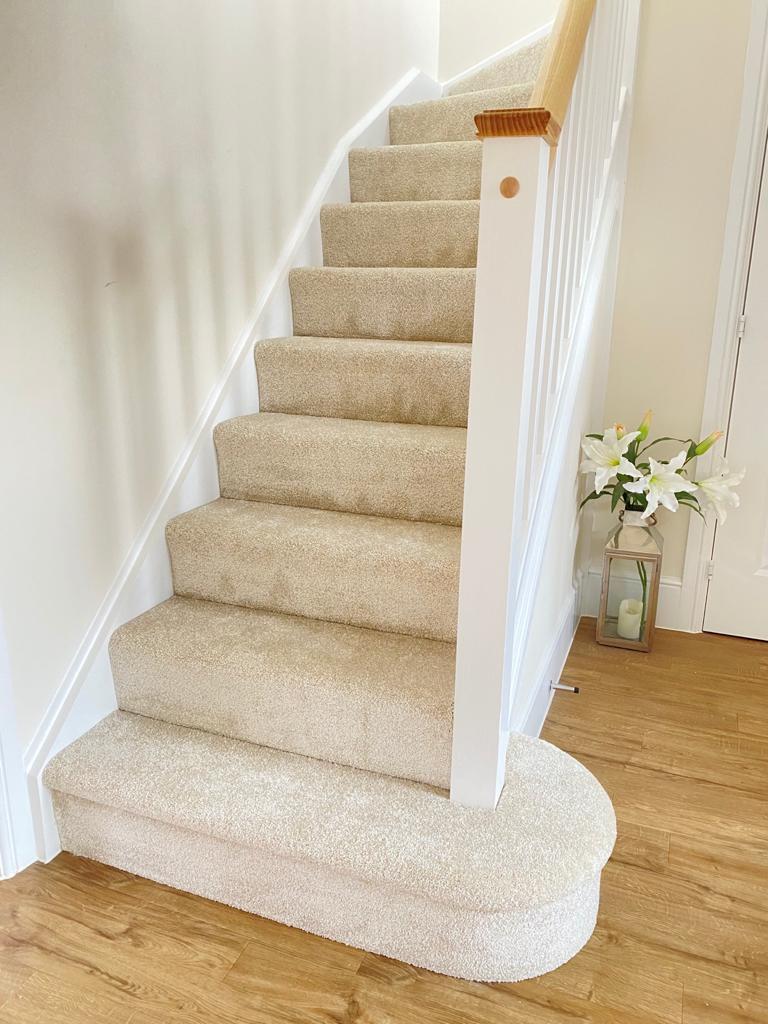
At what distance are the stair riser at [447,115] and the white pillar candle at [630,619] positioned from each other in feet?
5.96

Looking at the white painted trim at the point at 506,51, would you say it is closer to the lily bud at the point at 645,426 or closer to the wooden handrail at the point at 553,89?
the lily bud at the point at 645,426

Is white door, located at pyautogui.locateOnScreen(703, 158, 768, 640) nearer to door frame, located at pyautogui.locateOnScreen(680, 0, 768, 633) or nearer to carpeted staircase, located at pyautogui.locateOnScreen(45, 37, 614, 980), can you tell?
door frame, located at pyautogui.locateOnScreen(680, 0, 768, 633)

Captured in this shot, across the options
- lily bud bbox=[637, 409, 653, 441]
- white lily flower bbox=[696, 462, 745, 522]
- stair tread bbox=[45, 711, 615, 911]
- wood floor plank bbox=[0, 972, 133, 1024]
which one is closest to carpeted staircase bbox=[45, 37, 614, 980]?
stair tread bbox=[45, 711, 615, 911]

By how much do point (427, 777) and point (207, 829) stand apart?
43 centimetres

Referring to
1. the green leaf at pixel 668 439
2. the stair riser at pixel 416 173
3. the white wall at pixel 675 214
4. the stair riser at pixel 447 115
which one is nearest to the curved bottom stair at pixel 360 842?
the green leaf at pixel 668 439

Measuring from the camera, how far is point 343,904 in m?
1.43

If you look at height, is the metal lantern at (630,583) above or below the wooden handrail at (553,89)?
below

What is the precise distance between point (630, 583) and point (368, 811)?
1576 millimetres

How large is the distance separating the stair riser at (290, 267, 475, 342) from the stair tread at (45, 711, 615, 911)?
1.25 metres

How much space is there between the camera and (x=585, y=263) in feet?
6.86

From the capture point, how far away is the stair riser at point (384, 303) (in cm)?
229

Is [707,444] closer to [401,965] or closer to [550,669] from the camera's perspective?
[550,669]

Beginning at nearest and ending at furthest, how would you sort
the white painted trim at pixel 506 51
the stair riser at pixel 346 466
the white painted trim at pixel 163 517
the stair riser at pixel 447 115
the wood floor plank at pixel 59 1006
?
the wood floor plank at pixel 59 1006 < the white painted trim at pixel 163 517 < the stair riser at pixel 346 466 < the stair riser at pixel 447 115 < the white painted trim at pixel 506 51

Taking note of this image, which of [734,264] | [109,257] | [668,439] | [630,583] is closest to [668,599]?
[630,583]
